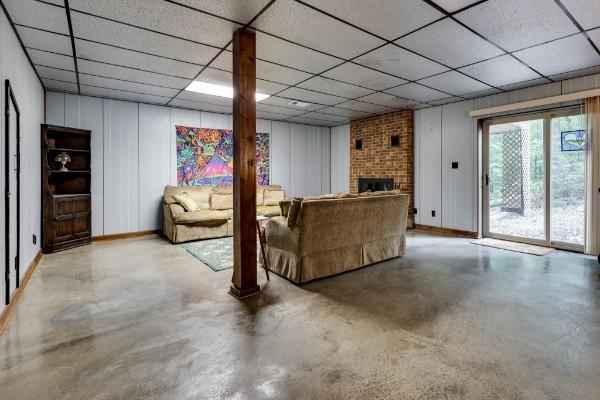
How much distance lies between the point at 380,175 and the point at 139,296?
552cm

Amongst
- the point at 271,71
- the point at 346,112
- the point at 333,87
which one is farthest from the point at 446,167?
the point at 271,71

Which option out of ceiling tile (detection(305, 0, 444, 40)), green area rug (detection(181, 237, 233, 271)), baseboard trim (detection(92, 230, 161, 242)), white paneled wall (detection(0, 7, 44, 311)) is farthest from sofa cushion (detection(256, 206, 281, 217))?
ceiling tile (detection(305, 0, 444, 40))

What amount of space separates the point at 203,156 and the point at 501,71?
5317mm

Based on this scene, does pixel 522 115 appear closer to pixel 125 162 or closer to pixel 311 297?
pixel 311 297

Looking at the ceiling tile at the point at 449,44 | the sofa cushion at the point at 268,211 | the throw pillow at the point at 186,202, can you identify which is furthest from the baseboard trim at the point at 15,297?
the ceiling tile at the point at 449,44

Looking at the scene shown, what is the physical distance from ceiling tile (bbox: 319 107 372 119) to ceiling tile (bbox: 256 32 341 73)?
94.7 inches

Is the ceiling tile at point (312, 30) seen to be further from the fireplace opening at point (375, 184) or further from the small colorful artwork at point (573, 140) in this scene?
the fireplace opening at point (375, 184)

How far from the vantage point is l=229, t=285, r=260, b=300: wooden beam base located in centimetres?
283

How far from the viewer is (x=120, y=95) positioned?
5234 millimetres

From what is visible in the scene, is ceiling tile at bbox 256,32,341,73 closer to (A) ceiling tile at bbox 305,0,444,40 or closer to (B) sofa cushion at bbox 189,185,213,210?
(A) ceiling tile at bbox 305,0,444,40

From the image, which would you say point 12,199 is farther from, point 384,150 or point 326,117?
point 384,150

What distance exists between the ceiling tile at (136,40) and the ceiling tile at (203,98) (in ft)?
5.06

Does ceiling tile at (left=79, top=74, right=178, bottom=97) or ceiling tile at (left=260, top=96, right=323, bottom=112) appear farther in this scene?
ceiling tile at (left=260, top=96, right=323, bottom=112)

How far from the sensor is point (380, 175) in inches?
277
